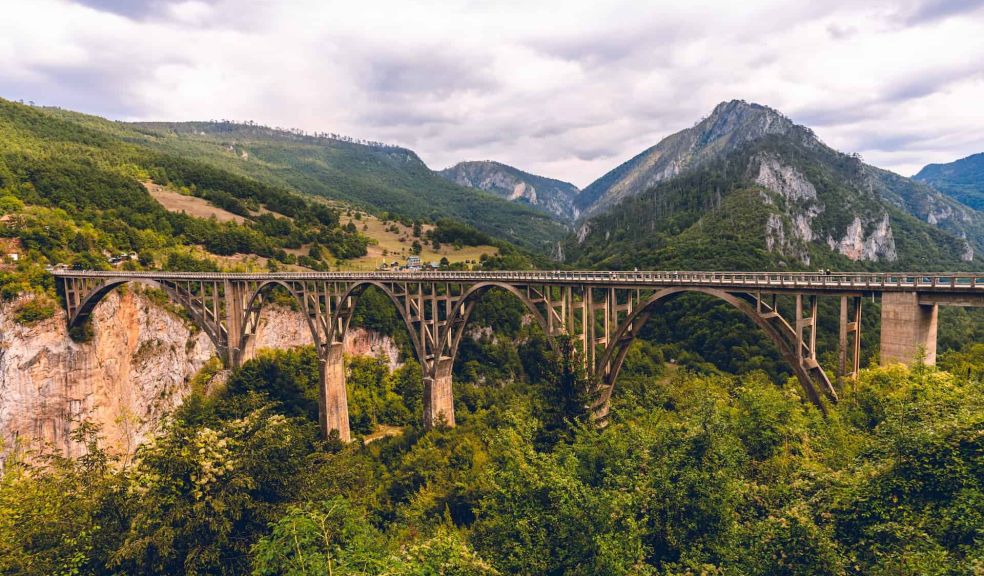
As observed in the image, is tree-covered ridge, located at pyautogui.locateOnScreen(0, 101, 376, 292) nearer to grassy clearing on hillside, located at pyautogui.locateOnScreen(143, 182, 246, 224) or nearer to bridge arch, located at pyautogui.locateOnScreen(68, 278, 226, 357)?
grassy clearing on hillside, located at pyautogui.locateOnScreen(143, 182, 246, 224)

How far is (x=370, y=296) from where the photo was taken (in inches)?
3209

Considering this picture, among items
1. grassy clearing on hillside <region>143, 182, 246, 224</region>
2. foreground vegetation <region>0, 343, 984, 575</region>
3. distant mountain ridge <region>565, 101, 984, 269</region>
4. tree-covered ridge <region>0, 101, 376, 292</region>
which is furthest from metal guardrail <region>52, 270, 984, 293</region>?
distant mountain ridge <region>565, 101, 984, 269</region>

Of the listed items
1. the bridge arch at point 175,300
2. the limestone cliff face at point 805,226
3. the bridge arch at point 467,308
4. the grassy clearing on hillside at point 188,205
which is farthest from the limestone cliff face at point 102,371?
the limestone cliff face at point 805,226

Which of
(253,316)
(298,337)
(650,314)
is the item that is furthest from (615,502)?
(298,337)

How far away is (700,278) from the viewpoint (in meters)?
27.0

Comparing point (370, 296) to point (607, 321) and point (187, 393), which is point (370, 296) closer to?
point (187, 393)

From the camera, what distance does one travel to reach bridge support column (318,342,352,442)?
48688 mm

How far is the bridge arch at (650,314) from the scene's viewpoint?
22.1 m

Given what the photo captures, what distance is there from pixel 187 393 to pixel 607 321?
5673cm

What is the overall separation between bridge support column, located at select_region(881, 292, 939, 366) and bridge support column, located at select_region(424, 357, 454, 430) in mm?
32122

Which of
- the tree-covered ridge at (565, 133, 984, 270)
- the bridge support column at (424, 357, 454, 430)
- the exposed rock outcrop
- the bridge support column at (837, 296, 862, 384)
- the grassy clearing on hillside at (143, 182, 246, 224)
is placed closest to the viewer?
the bridge support column at (837, 296, 862, 384)

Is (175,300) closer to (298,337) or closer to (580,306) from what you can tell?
(298,337)

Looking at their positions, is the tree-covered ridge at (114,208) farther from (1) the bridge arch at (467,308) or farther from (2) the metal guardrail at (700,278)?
(1) the bridge arch at (467,308)

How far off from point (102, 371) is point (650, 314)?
63.1 m
